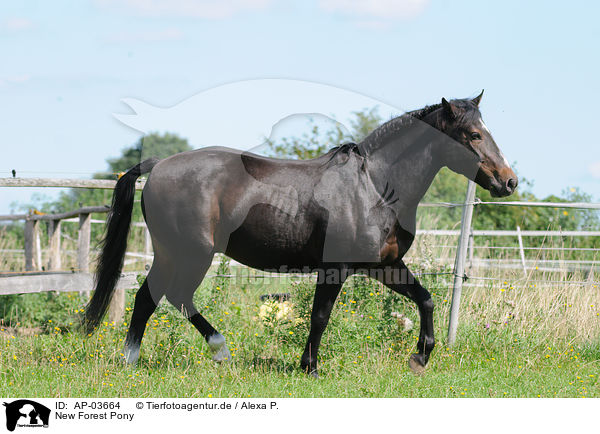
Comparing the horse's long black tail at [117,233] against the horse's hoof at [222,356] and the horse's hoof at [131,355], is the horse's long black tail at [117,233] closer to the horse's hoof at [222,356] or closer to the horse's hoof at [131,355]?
the horse's hoof at [131,355]

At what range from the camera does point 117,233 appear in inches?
223

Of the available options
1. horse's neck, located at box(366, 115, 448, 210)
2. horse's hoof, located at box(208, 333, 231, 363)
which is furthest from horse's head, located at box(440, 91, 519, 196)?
horse's hoof, located at box(208, 333, 231, 363)

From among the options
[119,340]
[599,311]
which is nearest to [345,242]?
[119,340]

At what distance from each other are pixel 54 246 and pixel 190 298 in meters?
4.89

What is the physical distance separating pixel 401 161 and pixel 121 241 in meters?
2.71

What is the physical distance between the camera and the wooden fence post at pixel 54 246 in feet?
30.4

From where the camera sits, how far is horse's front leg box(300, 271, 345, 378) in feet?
16.5

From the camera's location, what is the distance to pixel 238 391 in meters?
4.49

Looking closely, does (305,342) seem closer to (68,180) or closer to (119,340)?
(119,340)

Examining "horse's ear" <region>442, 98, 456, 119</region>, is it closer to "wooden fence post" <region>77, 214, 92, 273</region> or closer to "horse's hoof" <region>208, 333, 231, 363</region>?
"horse's hoof" <region>208, 333, 231, 363</region>

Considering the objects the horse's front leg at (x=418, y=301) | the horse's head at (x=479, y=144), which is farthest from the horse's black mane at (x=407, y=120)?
the horse's front leg at (x=418, y=301)

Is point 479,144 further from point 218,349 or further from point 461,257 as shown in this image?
point 218,349
